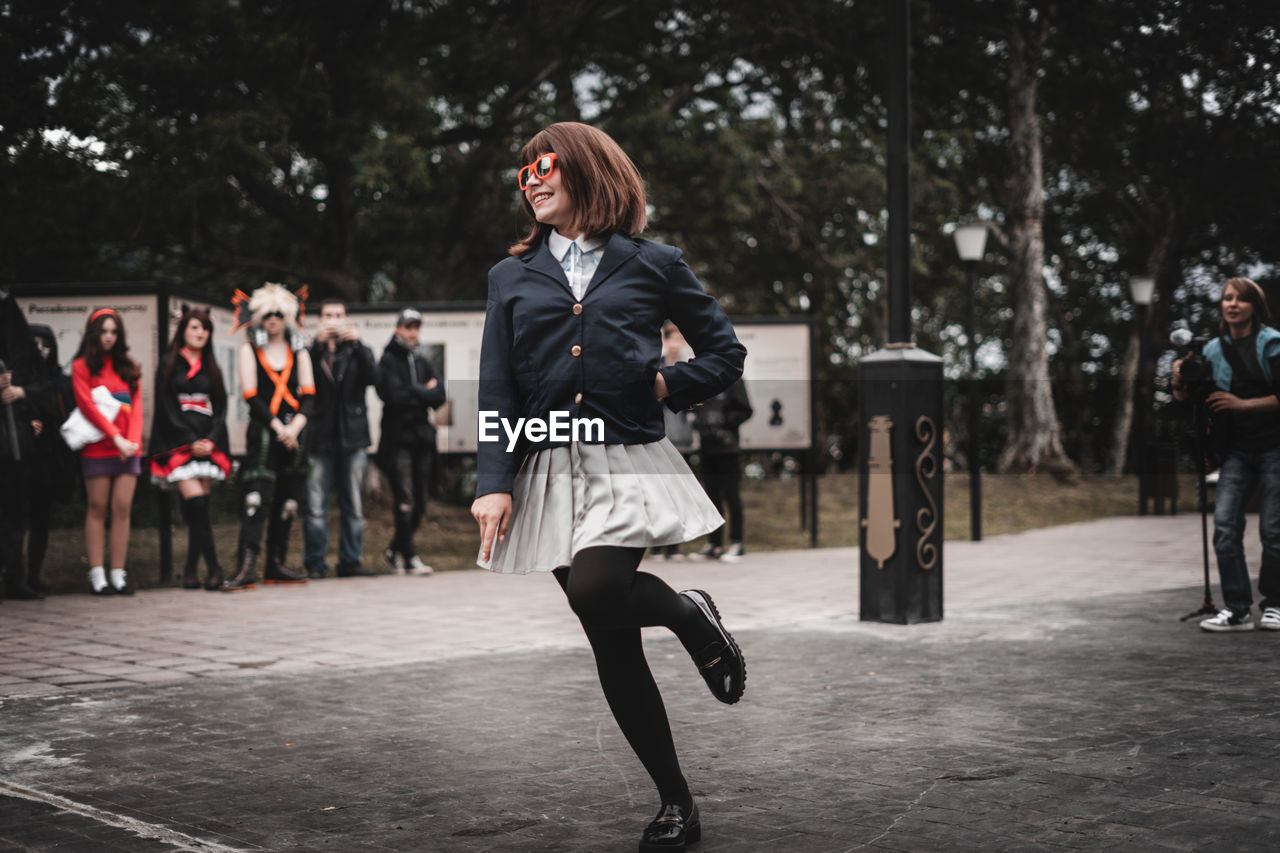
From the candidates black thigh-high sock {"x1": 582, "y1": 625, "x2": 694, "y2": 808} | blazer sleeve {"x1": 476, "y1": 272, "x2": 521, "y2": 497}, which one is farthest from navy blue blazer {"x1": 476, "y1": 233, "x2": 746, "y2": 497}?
black thigh-high sock {"x1": 582, "y1": 625, "x2": 694, "y2": 808}

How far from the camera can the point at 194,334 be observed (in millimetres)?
9836

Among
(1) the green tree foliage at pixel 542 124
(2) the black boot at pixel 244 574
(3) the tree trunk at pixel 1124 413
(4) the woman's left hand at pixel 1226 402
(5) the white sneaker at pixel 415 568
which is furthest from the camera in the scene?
(3) the tree trunk at pixel 1124 413

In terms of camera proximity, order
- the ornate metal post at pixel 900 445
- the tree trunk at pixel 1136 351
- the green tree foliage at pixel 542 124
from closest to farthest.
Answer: the ornate metal post at pixel 900 445
the green tree foliage at pixel 542 124
the tree trunk at pixel 1136 351

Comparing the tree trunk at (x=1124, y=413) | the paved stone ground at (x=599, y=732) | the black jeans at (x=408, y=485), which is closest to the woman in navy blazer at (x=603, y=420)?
the paved stone ground at (x=599, y=732)

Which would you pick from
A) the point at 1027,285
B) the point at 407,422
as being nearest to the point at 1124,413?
the point at 1027,285

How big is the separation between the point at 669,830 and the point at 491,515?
93 centimetres

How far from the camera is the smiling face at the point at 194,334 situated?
32.3 ft

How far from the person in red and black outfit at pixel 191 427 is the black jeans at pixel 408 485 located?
155 cm

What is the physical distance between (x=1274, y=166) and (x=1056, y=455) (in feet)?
33.5

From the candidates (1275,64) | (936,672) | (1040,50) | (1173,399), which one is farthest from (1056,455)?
(936,672)

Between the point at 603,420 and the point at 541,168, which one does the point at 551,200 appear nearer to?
the point at 541,168

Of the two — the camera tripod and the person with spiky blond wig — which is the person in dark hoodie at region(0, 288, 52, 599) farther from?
the camera tripod

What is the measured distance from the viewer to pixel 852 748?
4.57 metres

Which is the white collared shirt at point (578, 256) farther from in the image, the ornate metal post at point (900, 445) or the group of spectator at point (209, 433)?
the group of spectator at point (209, 433)
